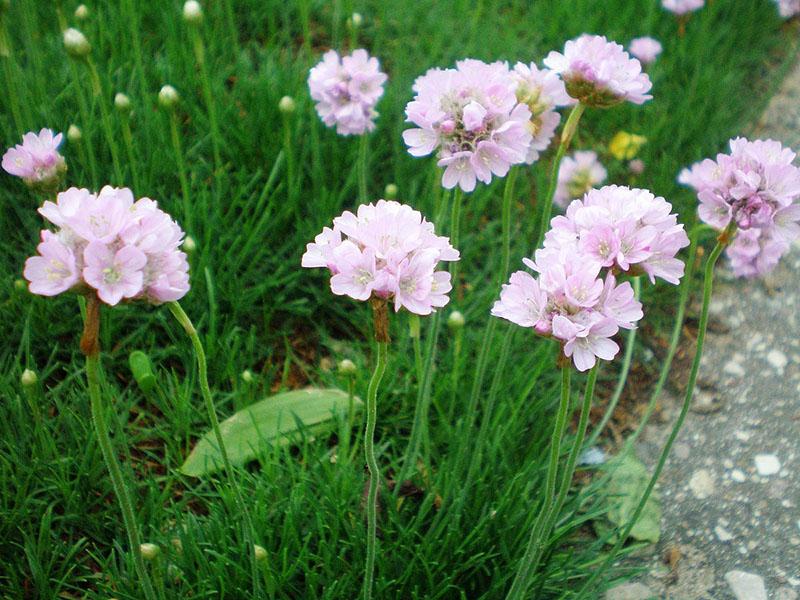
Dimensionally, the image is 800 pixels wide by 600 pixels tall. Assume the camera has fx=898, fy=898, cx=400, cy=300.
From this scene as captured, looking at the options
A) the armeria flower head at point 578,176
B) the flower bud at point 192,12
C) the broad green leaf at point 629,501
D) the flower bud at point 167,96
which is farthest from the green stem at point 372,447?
the armeria flower head at point 578,176

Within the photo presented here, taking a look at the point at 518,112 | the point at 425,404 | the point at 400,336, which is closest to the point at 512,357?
the point at 400,336

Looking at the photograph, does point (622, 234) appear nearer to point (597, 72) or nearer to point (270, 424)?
point (597, 72)

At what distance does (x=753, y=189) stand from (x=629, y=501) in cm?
95

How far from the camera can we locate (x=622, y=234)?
4.23 ft

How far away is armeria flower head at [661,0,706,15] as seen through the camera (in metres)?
3.13

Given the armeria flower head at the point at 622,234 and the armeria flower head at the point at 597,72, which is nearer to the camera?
the armeria flower head at the point at 622,234

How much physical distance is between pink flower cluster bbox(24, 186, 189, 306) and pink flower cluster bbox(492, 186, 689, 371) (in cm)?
46

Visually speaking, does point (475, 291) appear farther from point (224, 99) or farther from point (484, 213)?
point (224, 99)

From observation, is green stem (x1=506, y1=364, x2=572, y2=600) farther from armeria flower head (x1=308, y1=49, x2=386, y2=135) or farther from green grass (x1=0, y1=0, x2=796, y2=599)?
armeria flower head (x1=308, y1=49, x2=386, y2=135)

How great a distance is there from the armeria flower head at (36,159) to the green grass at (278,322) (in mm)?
464

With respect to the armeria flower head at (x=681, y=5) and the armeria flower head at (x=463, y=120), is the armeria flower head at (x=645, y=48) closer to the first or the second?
the armeria flower head at (x=681, y=5)

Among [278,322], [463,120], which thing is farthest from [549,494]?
[278,322]

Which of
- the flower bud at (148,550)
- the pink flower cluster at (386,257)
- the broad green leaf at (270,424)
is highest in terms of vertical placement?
the pink flower cluster at (386,257)

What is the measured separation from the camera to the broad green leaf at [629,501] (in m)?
2.09
